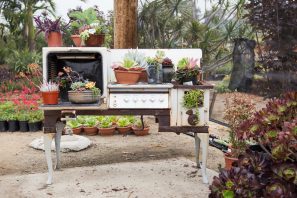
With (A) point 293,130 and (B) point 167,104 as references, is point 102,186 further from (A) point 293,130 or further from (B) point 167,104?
(A) point 293,130

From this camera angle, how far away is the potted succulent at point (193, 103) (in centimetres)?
407

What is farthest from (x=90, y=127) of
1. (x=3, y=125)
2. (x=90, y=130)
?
(x=3, y=125)

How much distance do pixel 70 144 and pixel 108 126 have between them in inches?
43.9

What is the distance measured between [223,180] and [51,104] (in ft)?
7.34

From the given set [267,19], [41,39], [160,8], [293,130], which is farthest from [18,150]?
[41,39]

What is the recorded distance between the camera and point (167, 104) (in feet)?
13.4

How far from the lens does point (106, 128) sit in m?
6.62

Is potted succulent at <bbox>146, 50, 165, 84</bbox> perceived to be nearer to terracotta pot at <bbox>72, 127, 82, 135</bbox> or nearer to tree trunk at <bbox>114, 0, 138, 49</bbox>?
tree trunk at <bbox>114, 0, 138, 49</bbox>

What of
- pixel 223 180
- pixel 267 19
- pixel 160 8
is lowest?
pixel 223 180

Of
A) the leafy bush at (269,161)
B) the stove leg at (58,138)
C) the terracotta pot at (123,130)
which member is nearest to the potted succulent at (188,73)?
the stove leg at (58,138)

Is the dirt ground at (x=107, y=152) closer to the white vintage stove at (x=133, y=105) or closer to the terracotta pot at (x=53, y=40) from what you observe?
the white vintage stove at (x=133, y=105)

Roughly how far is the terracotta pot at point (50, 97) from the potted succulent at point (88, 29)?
0.58 m

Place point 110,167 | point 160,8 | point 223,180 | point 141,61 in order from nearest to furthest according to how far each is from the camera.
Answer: point 223,180 < point 141,61 < point 110,167 < point 160,8

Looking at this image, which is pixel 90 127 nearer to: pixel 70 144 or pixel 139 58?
pixel 70 144
